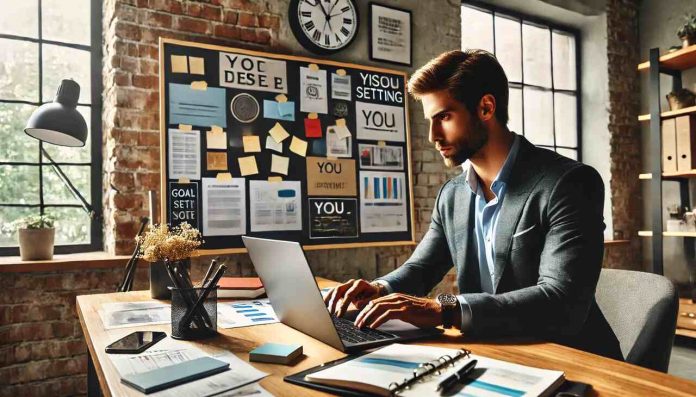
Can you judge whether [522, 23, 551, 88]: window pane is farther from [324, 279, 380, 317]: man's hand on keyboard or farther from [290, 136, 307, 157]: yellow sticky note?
[324, 279, 380, 317]: man's hand on keyboard

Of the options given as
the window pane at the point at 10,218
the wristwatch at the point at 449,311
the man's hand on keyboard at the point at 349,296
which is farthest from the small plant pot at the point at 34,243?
the wristwatch at the point at 449,311

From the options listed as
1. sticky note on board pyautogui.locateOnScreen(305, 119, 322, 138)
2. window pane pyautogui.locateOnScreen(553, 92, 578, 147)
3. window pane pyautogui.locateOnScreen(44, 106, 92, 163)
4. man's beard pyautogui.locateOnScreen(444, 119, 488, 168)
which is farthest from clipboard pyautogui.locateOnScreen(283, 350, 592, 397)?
window pane pyautogui.locateOnScreen(553, 92, 578, 147)

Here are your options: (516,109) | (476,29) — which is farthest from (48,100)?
(516,109)

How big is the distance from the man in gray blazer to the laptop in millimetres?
45

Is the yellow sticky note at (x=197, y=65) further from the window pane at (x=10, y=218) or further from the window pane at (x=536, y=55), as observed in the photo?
the window pane at (x=536, y=55)

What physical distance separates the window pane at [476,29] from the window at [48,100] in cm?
261

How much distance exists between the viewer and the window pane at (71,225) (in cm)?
267

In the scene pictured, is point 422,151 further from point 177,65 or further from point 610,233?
point 610,233

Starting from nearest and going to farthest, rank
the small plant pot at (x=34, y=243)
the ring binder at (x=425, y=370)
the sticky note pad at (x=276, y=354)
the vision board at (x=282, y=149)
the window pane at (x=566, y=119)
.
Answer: the ring binder at (x=425, y=370) → the sticky note pad at (x=276, y=354) → the small plant pot at (x=34, y=243) → the vision board at (x=282, y=149) → the window pane at (x=566, y=119)

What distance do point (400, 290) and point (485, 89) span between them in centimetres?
70

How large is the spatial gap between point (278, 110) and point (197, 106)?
450mm

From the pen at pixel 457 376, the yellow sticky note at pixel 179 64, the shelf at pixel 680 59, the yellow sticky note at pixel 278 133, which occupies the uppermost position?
the shelf at pixel 680 59

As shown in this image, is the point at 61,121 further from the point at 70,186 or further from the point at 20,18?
the point at 20,18

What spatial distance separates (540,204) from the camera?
143cm
